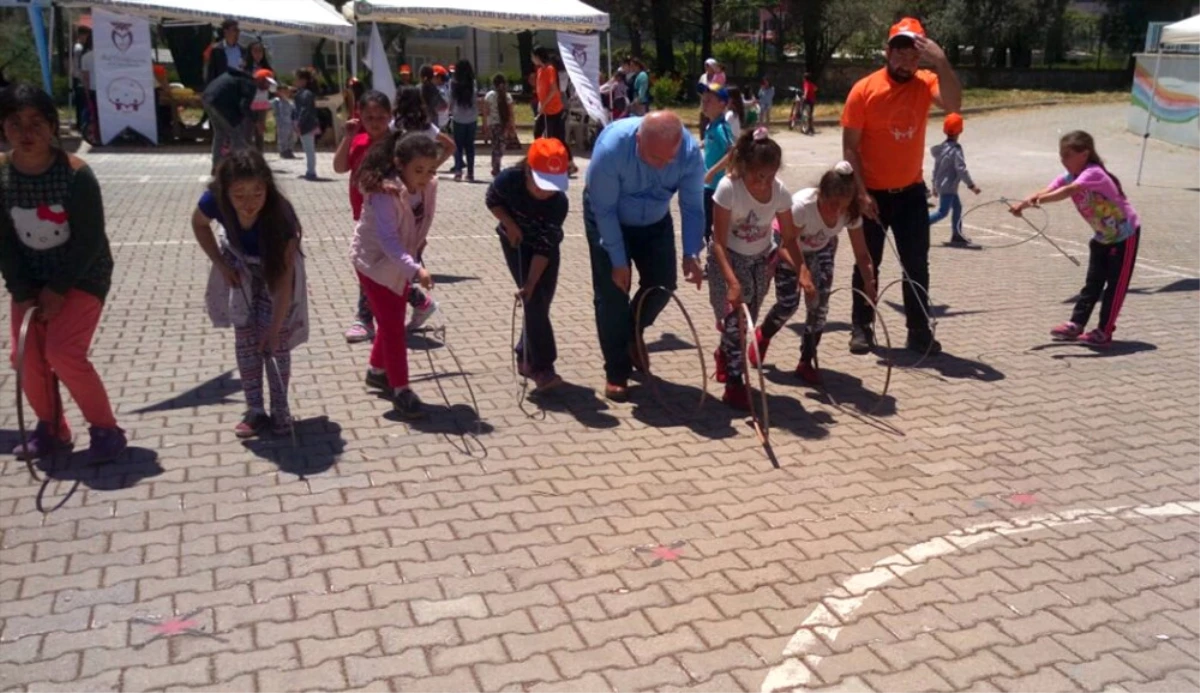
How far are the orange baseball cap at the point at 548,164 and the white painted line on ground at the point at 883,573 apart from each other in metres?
2.64

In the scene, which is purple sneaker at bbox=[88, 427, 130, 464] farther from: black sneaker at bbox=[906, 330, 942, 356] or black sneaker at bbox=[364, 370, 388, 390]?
black sneaker at bbox=[906, 330, 942, 356]

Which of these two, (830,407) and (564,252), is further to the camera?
(564,252)

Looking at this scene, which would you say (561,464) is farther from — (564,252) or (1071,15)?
(1071,15)

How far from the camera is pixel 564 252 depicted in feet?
36.7

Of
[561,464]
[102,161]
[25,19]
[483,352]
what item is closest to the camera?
[561,464]

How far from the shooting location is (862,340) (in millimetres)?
7371

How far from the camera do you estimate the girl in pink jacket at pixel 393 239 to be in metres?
5.53

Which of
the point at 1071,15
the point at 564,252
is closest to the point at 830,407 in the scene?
the point at 564,252

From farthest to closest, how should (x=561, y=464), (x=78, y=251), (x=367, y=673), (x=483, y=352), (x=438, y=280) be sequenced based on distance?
(x=438, y=280), (x=483, y=352), (x=561, y=464), (x=78, y=251), (x=367, y=673)

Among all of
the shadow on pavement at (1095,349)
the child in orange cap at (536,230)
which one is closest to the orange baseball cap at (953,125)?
the shadow on pavement at (1095,349)

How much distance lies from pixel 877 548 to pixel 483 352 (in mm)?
3485

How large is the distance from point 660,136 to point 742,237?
850 millimetres

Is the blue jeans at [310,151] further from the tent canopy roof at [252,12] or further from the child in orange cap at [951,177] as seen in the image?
the child in orange cap at [951,177]

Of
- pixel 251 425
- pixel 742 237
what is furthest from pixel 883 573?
pixel 251 425
